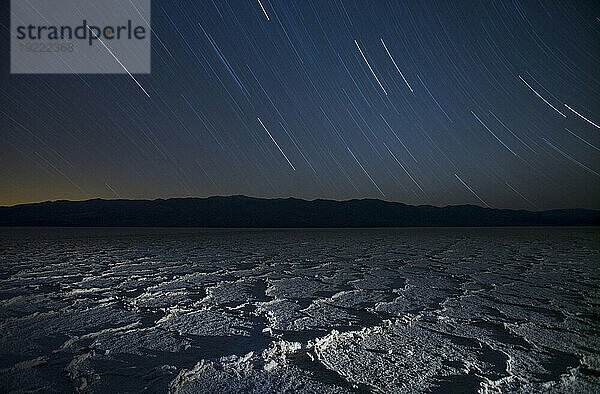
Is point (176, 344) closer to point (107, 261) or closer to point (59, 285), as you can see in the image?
point (59, 285)

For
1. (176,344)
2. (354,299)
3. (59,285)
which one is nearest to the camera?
(176,344)

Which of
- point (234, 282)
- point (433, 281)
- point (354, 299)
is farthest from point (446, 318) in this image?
point (234, 282)

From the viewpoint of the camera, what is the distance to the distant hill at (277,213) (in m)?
38.5

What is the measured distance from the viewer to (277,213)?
45656 mm

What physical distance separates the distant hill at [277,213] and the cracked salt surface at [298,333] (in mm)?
32729

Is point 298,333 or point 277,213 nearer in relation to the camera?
point 298,333

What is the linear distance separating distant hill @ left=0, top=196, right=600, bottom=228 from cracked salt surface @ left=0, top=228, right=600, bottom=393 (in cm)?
3273

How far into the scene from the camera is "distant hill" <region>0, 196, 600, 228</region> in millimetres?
A: 38500

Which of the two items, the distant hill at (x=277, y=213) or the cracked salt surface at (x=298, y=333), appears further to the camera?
the distant hill at (x=277, y=213)

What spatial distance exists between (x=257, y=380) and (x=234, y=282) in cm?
204

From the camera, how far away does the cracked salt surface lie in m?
1.43

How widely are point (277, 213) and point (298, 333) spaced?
4383 cm

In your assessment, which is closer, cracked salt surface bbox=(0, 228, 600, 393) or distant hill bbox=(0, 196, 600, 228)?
cracked salt surface bbox=(0, 228, 600, 393)

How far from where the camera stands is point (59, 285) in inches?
126
